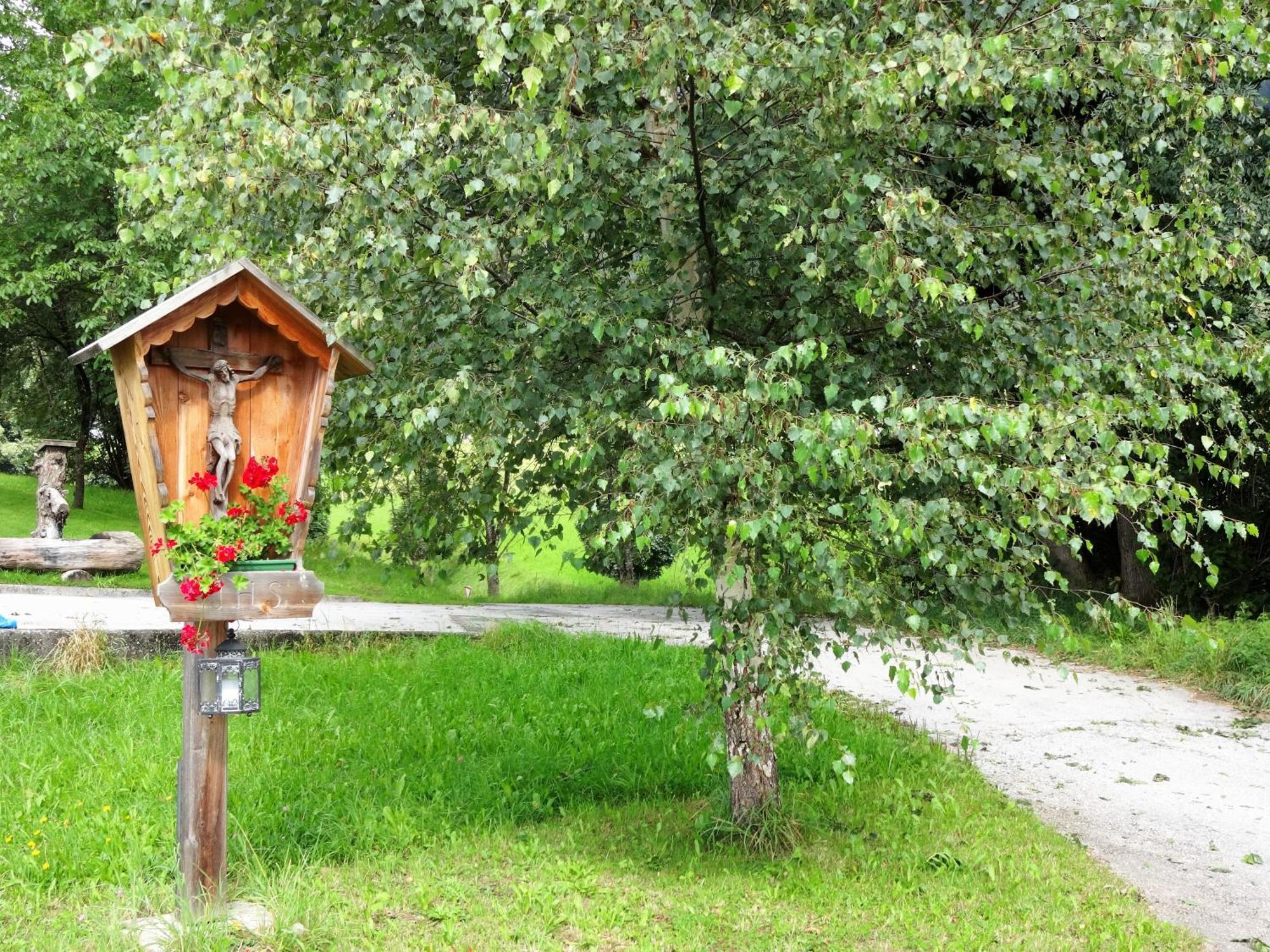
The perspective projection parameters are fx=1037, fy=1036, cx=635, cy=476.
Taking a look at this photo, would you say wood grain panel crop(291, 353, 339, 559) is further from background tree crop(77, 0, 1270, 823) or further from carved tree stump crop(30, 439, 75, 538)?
carved tree stump crop(30, 439, 75, 538)

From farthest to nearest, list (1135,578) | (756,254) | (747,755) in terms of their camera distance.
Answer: (1135,578), (756,254), (747,755)

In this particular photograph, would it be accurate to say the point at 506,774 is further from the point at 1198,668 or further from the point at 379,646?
the point at 1198,668

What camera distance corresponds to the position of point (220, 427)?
4.48 metres

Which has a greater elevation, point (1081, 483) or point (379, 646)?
point (1081, 483)

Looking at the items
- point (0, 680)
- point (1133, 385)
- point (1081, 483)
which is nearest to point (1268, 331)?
point (1133, 385)

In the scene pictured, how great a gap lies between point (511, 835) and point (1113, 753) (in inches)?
200

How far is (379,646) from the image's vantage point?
10.2 m

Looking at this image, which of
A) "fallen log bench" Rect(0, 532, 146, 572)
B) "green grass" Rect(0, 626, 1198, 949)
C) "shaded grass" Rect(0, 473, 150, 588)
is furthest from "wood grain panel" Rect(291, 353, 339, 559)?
"fallen log bench" Rect(0, 532, 146, 572)

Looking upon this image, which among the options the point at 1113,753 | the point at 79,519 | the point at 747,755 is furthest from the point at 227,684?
the point at 79,519

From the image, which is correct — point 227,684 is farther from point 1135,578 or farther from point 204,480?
point 1135,578

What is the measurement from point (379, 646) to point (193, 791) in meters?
5.77

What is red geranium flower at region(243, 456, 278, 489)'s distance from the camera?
4422 millimetres

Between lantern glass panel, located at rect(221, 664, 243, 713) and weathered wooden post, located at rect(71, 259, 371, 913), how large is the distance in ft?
0.37

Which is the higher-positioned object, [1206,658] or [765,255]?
[765,255]
